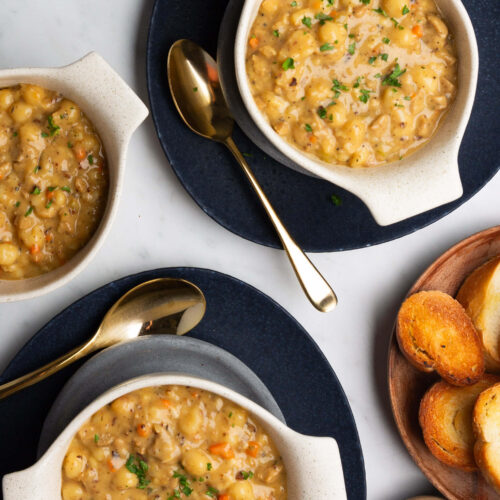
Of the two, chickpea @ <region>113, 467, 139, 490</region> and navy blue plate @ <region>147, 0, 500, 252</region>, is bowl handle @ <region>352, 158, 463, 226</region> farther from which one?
chickpea @ <region>113, 467, 139, 490</region>

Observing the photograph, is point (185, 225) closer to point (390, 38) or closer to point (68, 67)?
point (68, 67)

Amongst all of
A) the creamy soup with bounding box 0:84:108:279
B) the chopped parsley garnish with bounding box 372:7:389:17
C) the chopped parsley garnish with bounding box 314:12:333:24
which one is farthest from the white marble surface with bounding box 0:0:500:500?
the chopped parsley garnish with bounding box 372:7:389:17

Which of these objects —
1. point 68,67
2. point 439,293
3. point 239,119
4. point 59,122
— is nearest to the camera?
point 68,67

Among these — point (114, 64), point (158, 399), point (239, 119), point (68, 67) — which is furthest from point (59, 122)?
point (158, 399)

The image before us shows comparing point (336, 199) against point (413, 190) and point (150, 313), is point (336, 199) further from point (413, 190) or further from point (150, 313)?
point (150, 313)

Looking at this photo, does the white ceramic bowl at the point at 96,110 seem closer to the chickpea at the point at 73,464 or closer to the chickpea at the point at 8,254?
the chickpea at the point at 8,254

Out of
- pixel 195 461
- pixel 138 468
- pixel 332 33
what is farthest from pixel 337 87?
pixel 138 468
